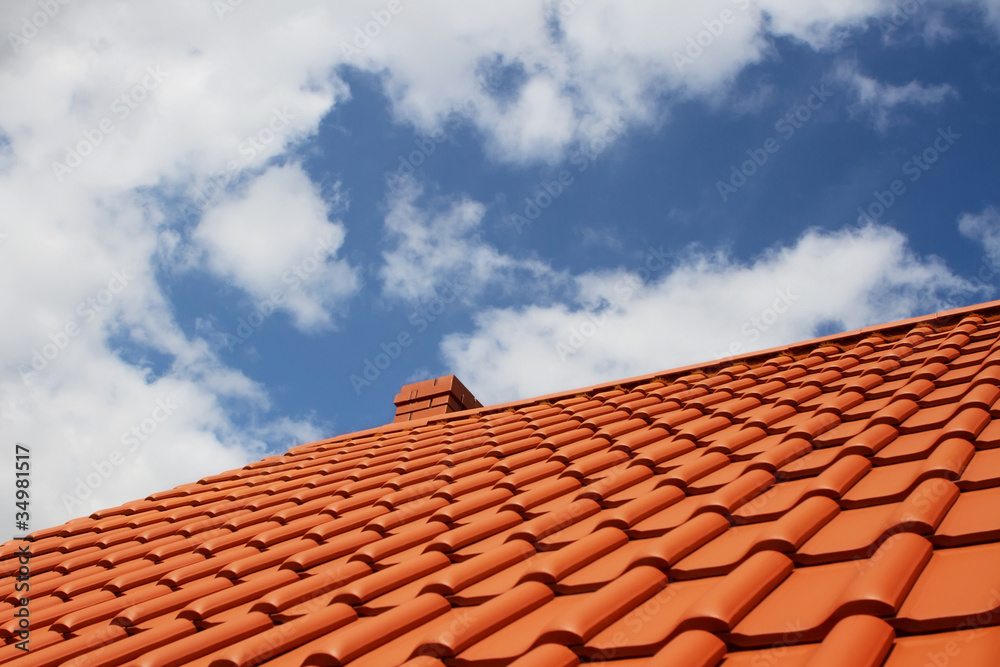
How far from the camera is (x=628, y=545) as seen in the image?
2.54 m

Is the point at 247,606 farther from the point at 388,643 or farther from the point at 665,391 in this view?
the point at 665,391

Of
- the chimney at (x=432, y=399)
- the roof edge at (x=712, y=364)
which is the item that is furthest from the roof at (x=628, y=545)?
the chimney at (x=432, y=399)

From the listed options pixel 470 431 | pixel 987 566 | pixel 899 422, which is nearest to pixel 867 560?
pixel 987 566

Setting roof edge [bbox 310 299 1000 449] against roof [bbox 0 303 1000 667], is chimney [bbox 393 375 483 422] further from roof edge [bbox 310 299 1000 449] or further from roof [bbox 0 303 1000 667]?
roof [bbox 0 303 1000 667]

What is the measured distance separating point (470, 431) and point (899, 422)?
11.1 ft

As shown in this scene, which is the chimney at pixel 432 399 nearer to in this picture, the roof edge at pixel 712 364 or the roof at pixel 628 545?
the roof edge at pixel 712 364

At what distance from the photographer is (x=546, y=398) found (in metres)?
6.26

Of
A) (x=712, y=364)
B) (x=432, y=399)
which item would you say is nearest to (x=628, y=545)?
(x=712, y=364)

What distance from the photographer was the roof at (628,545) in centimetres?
175

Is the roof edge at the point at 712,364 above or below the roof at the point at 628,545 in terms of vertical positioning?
above

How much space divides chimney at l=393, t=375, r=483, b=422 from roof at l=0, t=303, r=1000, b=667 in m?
2.04

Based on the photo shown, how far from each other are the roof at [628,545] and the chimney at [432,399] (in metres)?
2.04

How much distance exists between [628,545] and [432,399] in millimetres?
4982

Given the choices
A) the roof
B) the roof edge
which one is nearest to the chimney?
the roof edge
